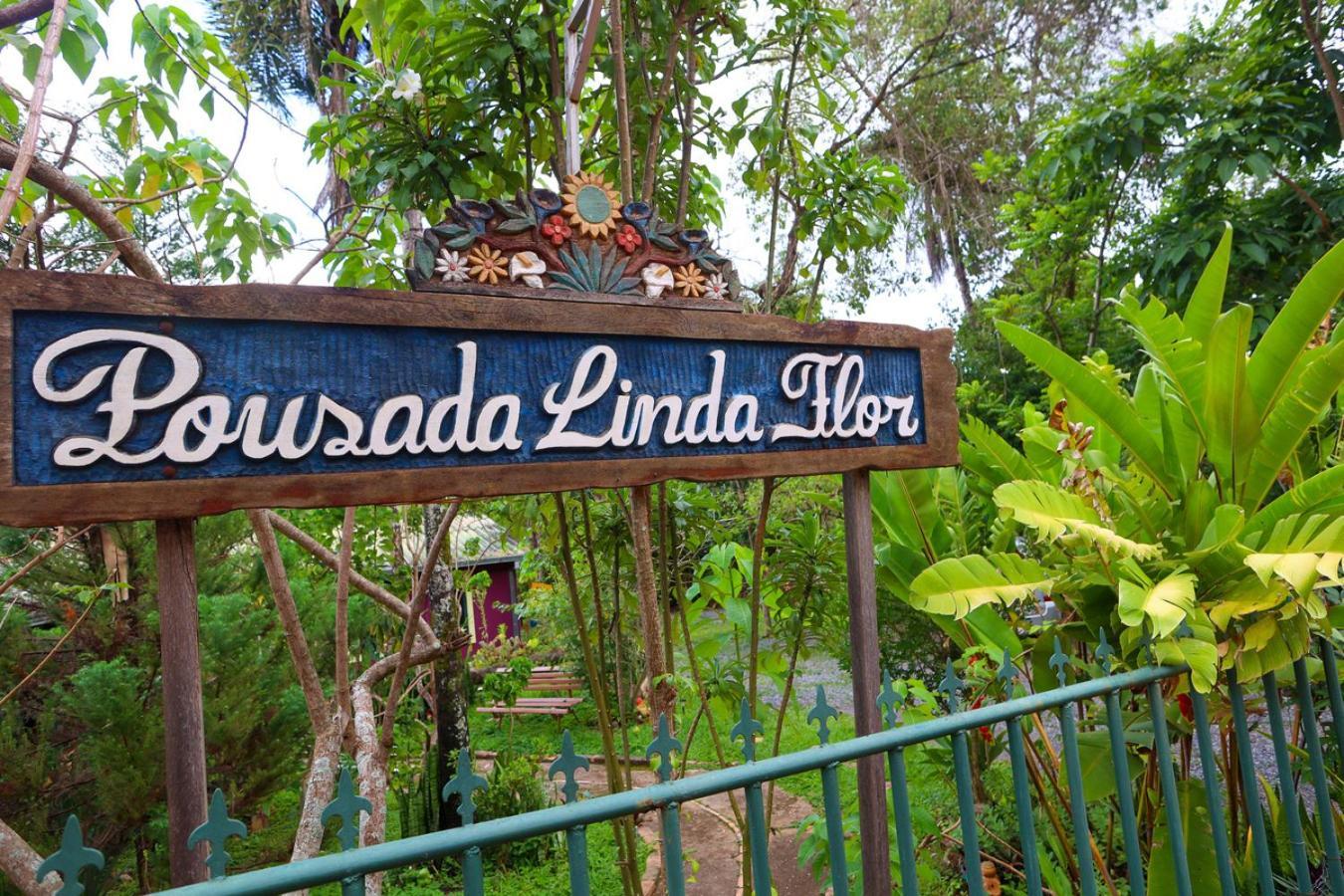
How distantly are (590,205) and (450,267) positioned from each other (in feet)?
1.25

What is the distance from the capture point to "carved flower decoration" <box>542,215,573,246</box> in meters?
1.84

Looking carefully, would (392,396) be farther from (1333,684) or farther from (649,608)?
(1333,684)

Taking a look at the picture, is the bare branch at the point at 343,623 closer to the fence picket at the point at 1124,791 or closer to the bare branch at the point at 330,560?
the bare branch at the point at 330,560

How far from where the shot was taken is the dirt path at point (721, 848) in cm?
491

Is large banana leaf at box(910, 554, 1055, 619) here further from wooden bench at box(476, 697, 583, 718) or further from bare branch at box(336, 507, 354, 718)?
wooden bench at box(476, 697, 583, 718)

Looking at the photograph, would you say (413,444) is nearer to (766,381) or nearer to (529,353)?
(529,353)

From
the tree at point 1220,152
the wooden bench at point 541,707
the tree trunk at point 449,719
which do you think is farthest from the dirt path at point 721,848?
the tree at point 1220,152

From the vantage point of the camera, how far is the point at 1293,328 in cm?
229

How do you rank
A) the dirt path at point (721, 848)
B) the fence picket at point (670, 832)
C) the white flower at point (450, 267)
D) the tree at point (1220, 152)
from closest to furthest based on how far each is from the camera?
the fence picket at point (670, 832) → the white flower at point (450, 267) → the dirt path at point (721, 848) → the tree at point (1220, 152)

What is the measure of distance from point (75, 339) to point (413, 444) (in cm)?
56

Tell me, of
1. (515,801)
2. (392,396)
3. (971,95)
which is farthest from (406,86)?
(971,95)

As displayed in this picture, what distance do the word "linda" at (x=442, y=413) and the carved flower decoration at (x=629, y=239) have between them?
0.90 ft

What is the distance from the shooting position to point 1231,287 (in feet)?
19.5

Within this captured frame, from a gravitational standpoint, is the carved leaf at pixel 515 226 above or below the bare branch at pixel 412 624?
above
